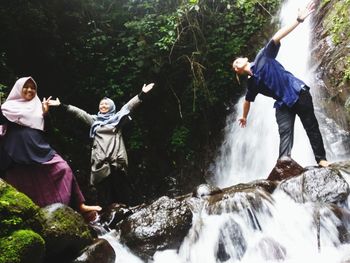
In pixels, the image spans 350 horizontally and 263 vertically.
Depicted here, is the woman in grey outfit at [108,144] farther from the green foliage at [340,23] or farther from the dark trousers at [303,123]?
the green foliage at [340,23]

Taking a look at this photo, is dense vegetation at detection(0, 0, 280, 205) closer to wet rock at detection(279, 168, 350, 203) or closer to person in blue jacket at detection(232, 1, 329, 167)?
person in blue jacket at detection(232, 1, 329, 167)

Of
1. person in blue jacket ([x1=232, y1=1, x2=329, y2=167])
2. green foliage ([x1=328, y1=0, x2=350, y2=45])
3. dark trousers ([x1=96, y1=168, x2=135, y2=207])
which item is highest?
green foliage ([x1=328, y1=0, x2=350, y2=45])

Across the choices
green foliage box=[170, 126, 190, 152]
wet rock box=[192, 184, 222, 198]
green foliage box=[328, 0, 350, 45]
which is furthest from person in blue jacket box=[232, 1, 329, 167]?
green foliage box=[170, 126, 190, 152]

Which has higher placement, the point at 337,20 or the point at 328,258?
the point at 337,20

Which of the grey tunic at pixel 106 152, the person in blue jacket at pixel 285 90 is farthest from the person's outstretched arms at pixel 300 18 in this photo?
the grey tunic at pixel 106 152

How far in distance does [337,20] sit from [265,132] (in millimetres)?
2827

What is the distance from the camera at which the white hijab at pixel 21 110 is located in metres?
4.16

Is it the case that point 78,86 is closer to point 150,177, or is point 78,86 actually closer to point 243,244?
point 150,177

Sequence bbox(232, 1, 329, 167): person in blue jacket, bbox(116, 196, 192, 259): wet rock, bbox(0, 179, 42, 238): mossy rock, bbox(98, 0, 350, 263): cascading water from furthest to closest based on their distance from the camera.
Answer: bbox(232, 1, 329, 167): person in blue jacket, bbox(116, 196, 192, 259): wet rock, bbox(98, 0, 350, 263): cascading water, bbox(0, 179, 42, 238): mossy rock

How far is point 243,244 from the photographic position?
457 centimetres

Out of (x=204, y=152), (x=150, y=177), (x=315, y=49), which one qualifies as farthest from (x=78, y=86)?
(x=315, y=49)

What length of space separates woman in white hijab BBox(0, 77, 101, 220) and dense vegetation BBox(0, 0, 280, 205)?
15.9 feet

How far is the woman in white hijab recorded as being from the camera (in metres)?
4.18

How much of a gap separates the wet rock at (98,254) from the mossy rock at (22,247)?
0.57 m
